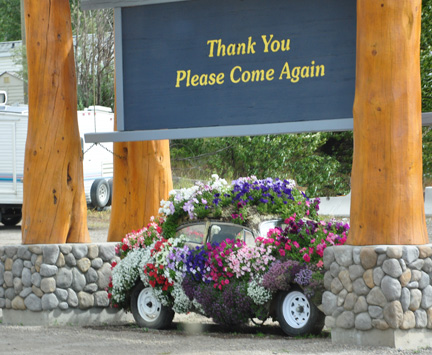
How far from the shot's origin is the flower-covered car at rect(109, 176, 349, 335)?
8195 millimetres

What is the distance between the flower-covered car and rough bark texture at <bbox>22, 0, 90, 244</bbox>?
92cm

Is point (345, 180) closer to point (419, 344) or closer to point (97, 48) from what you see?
point (97, 48)

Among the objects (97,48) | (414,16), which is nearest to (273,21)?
(414,16)

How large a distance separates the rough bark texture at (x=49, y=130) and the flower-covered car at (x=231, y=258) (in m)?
0.92

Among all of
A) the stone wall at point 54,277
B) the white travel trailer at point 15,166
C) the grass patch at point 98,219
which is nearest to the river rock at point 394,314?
the stone wall at point 54,277

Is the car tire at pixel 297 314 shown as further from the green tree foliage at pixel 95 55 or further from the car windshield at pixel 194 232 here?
the green tree foliage at pixel 95 55

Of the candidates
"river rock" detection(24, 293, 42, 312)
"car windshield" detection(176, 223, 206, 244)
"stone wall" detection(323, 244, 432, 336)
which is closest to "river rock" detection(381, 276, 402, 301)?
"stone wall" detection(323, 244, 432, 336)

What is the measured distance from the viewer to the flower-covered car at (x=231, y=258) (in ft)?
26.9

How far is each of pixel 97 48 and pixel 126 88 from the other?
69.4 ft

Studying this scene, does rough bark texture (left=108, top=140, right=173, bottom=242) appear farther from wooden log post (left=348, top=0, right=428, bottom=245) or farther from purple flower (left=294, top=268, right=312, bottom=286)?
wooden log post (left=348, top=0, right=428, bottom=245)

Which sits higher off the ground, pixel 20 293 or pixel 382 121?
pixel 382 121

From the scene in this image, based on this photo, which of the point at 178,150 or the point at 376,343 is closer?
the point at 376,343

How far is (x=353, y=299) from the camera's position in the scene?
24.0 ft

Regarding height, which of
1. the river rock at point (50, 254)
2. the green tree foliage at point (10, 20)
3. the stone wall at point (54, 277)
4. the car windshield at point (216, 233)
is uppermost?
the green tree foliage at point (10, 20)
